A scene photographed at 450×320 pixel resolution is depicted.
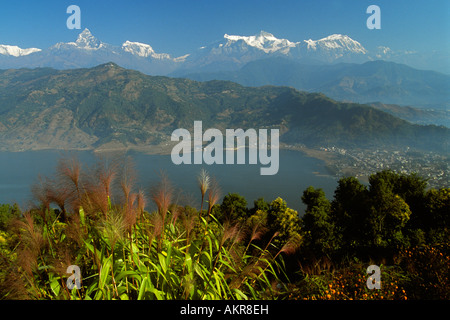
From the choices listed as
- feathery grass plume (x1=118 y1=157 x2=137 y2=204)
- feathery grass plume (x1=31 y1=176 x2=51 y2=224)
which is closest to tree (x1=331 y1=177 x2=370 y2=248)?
feathery grass plume (x1=118 y1=157 x2=137 y2=204)

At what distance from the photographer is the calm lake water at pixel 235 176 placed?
6981 centimetres

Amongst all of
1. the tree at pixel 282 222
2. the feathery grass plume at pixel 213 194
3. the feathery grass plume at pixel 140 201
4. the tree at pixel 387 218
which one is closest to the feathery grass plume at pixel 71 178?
the feathery grass plume at pixel 140 201

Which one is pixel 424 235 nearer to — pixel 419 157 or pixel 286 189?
pixel 286 189

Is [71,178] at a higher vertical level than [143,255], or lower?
higher

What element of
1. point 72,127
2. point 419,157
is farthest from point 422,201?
point 72,127

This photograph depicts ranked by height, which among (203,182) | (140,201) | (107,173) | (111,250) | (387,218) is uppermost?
(107,173)

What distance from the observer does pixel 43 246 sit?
271 centimetres

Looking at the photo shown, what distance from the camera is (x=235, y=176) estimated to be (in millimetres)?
89000

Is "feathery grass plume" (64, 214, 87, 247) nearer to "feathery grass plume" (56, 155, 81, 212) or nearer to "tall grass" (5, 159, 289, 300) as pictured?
"tall grass" (5, 159, 289, 300)

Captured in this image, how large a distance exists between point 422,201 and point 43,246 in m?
15.1

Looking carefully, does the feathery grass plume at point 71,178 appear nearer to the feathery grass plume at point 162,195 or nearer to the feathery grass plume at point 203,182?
the feathery grass plume at point 162,195

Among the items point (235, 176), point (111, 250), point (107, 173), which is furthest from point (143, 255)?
point (235, 176)

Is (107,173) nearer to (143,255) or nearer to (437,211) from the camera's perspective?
(143,255)

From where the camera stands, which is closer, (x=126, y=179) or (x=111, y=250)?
(x=111, y=250)
